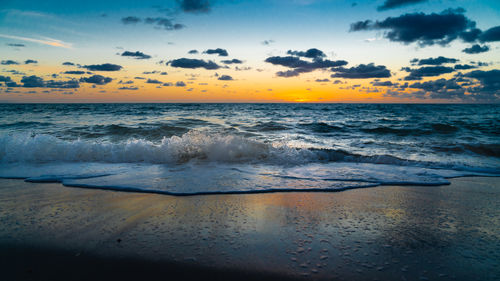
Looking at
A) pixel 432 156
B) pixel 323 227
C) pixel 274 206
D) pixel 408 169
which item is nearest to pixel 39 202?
pixel 274 206

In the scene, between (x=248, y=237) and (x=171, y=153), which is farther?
(x=171, y=153)

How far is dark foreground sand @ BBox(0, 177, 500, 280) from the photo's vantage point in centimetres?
211

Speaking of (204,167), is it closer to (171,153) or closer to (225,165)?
(225,165)

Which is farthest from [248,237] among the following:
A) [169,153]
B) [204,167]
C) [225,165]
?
[169,153]

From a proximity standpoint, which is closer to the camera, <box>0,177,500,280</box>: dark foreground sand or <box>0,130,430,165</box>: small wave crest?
<box>0,177,500,280</box>: dark foreground sand

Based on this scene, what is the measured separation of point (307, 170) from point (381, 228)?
3256mm

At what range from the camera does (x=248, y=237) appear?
2.64m

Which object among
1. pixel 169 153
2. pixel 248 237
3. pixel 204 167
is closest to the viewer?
pixel 248 237

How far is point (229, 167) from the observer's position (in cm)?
623

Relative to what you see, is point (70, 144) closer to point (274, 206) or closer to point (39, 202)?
point (39, 202)

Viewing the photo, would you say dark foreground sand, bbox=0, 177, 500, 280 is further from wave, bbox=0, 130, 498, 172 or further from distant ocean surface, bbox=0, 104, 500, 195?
wave, bbox=0, 130, 498, 172

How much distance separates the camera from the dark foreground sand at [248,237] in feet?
6.91

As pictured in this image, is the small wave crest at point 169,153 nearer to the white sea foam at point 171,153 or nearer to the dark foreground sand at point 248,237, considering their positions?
the white sea foam at point 171,153

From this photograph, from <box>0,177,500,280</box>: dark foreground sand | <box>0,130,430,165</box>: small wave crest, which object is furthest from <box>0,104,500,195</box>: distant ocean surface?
<box>0,177,500,280</box>: dark foreground sand
